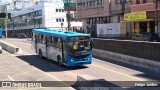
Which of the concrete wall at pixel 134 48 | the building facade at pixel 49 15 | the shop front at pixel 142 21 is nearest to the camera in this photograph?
the concrete wall at pixel 134 48

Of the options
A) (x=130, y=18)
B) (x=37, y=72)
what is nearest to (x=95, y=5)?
(x=130, y=18)

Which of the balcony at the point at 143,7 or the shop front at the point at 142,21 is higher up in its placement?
the balcony at the point at 143,7

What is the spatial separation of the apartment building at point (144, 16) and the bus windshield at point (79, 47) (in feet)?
91.2

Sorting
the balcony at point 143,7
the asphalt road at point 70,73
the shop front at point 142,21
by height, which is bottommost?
the asphalt road at point 70,73

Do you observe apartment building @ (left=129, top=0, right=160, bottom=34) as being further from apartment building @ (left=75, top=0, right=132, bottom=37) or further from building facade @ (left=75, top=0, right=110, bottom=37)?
building facade @ (left=75, top=0, right=110, bottom=37)

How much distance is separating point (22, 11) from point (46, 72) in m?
110

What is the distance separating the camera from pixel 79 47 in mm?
24656

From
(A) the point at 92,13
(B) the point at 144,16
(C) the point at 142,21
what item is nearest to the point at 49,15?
(A) the point at 92,13

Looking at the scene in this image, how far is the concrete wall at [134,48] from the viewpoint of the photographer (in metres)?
23.4

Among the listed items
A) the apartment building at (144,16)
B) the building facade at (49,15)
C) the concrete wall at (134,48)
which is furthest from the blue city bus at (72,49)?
the building facade at (49,15)

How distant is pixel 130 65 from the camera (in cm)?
2611

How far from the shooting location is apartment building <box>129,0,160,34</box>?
52006 mm

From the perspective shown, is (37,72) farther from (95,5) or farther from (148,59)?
(95,5)

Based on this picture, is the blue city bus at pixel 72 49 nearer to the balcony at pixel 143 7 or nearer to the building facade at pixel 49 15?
the balcony at pixel 143 7
